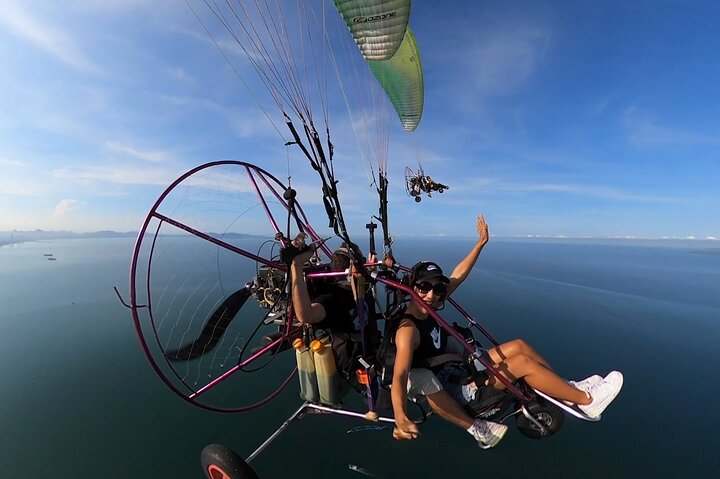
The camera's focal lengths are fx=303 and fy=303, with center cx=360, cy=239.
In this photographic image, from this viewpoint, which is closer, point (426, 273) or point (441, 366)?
point (426, 273)

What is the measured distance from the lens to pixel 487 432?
3.86m

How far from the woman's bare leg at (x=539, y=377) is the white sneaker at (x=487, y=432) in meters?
0.71

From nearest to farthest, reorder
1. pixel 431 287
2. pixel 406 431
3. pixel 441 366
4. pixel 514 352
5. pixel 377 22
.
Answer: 1. pixel 406 431
2. pixel 431 287
3. pixel 514 352
4. pixel 441 366
5. pixel 377 22

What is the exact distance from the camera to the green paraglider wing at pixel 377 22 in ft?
14.2

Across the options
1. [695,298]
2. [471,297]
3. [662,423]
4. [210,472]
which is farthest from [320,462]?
[695,298]

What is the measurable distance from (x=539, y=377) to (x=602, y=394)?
2.33ft

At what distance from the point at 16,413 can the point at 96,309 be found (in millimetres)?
16846

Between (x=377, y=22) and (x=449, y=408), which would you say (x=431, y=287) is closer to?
(x=449, y=408)

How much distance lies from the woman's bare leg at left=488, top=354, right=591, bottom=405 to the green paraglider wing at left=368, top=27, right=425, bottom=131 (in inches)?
298

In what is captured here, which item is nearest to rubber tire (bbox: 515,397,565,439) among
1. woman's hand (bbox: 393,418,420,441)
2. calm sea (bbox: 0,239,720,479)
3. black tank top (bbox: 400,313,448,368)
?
black tank top (bbox: 400,313,448,368)

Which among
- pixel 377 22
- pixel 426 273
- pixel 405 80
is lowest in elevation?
pixel 426 273

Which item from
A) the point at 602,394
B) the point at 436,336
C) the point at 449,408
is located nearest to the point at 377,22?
the point at 436,336

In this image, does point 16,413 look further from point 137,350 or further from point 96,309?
point 96,309

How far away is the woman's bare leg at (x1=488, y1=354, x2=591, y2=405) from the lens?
3465mm
